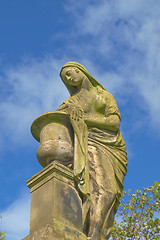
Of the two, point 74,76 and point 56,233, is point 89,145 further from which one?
point 56,233

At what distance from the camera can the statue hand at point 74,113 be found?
6488 millimetres

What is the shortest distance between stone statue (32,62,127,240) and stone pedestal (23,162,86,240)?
0.19 metres

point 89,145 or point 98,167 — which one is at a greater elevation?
point 89,145

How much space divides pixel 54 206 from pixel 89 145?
4.88ft

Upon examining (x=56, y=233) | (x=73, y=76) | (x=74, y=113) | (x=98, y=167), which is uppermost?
(x=73, y=76)

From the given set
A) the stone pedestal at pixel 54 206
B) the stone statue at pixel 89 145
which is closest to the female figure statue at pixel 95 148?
the stone statue at pixel 89 145

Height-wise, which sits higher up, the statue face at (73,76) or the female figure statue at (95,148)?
the statue face at (73,76)

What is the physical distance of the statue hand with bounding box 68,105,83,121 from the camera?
6488 millimetres

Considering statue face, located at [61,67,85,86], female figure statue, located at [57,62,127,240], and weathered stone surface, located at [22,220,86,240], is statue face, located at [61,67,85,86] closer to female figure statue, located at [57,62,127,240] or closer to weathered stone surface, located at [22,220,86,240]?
female figure statue, located at [57,62,127,240]

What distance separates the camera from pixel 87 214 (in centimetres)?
591

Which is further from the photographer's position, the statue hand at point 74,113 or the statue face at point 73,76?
the statue face at point 73,76

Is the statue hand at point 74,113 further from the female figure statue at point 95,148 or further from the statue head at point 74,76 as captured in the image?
the statue head at point 74,76

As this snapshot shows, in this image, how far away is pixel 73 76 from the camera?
7.29 m

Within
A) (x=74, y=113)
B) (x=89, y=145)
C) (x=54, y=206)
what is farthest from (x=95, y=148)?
(x=54, y=206)
